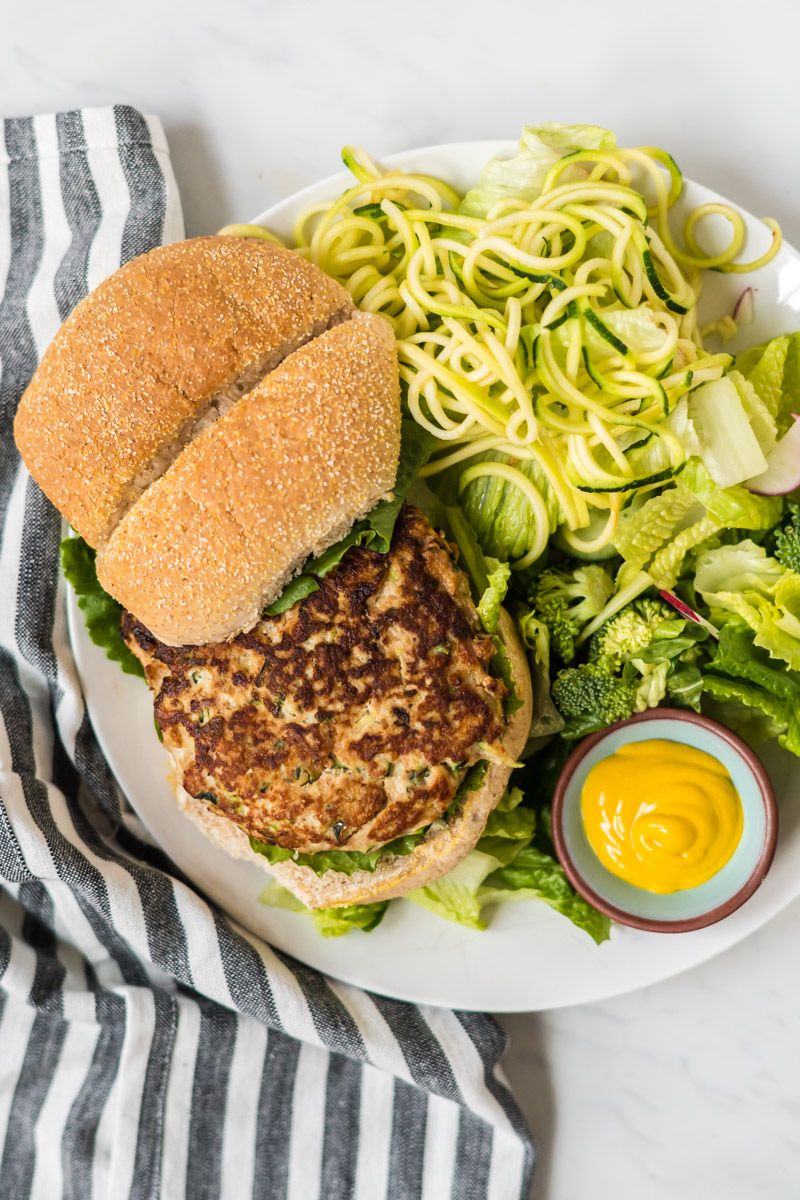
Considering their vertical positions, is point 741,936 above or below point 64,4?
below

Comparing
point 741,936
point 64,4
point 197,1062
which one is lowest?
point 197,1062

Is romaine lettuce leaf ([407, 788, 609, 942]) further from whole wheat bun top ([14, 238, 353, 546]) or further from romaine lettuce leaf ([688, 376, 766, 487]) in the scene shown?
whole wheat bun top ([14, 238, 353, 546])

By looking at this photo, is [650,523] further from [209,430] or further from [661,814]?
[209,430]

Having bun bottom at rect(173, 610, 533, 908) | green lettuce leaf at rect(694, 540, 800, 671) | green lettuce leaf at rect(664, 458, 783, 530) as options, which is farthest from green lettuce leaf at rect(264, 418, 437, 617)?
green lettuce leaf at rect(694, 540, 800, 671)

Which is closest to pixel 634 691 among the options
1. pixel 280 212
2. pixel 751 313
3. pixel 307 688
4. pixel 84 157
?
pixel 307 688

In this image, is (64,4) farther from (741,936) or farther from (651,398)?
(741,936)

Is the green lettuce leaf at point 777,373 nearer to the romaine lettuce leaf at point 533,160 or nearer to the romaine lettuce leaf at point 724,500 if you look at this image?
the romaine lettuce leaf at point 724,500

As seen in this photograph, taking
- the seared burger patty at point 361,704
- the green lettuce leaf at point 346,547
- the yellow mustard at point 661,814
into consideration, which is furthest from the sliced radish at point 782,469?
the green lettuce leaf at point 346,547
